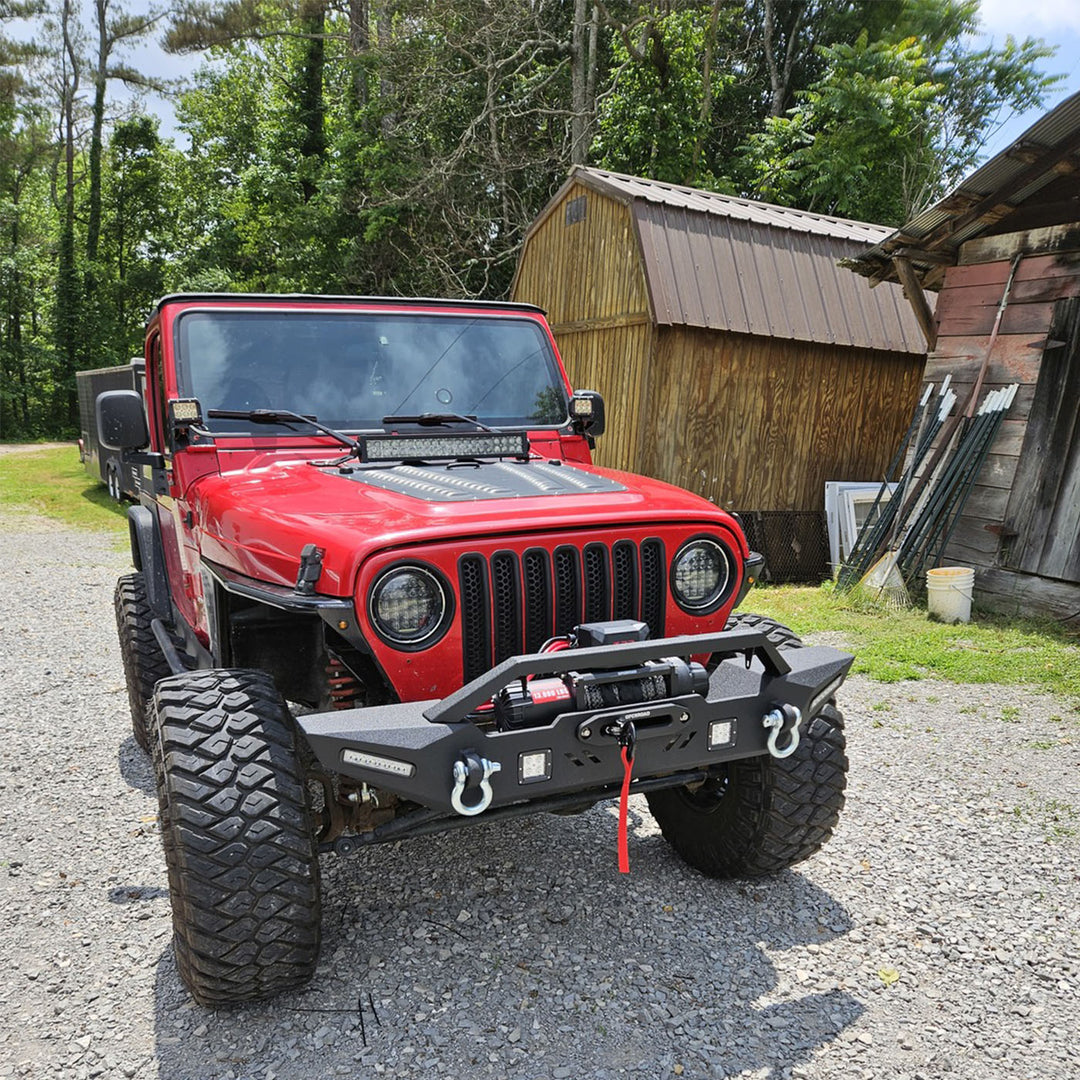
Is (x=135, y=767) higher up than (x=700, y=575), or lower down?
lower down

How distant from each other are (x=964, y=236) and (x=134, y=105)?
1194 inches

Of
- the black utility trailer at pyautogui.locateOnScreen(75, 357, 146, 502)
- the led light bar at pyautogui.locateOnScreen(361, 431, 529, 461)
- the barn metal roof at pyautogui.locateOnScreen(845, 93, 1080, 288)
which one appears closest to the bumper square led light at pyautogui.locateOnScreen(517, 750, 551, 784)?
the led light bar at pyautogui.locateOnScreen(361, 431, 529, 461)

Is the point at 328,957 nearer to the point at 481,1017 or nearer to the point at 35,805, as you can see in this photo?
the point at 481,1017

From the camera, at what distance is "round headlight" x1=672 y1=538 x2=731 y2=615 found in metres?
2.88

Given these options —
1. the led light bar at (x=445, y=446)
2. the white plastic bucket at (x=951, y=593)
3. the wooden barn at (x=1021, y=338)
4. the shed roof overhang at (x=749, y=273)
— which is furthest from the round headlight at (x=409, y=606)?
the shed roof overhang at (x=749, y=273)

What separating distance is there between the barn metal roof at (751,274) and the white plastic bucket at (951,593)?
3.33m

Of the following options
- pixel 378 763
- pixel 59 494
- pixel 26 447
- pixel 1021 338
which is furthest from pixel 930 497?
pixel 26 447

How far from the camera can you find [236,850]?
2410 millimetres

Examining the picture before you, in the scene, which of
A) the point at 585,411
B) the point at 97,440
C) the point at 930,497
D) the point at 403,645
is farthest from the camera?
the point at 97,440

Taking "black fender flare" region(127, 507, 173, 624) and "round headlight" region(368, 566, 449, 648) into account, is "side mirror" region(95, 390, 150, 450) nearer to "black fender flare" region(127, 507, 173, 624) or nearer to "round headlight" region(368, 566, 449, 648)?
"black fender flare" region(127, 507, 173, 624)

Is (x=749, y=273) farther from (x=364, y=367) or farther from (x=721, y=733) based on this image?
(x=721, y=733)

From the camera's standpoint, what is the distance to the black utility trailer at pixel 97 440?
13742mm

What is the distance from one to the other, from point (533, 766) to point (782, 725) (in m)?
0.79

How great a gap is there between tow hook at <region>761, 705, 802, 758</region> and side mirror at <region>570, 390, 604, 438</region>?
1692 mm
